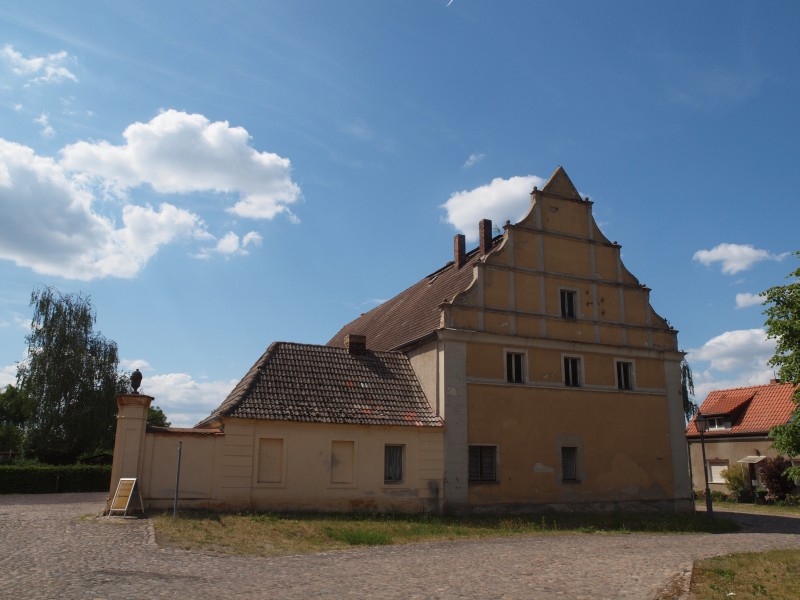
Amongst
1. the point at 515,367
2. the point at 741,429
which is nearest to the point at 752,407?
the point at 741,429

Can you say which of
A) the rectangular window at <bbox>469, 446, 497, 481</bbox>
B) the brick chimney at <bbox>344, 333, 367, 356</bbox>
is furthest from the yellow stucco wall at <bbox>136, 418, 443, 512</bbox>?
the brick chimney at <bbox>344, 333, 367, 356</bbox>

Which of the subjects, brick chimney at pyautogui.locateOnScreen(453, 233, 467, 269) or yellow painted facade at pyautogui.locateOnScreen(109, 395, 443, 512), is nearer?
yellow painted facade at pyautogui.locateOnScreen(109, 395, 443, 512)

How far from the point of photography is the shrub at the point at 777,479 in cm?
3172

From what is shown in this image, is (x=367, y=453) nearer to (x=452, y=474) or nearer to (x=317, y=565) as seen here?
(x=452, y=474)

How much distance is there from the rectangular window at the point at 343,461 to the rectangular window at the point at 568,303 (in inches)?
374

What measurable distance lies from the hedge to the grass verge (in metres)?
15.5

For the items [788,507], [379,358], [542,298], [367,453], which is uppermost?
[542,298]

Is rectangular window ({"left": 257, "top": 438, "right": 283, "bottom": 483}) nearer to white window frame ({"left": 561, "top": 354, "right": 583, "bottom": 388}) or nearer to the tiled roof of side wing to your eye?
the tiled roof of side wing

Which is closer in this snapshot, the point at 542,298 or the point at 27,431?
the point at 542,298

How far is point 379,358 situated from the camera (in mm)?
23828

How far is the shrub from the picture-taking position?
3172 cm

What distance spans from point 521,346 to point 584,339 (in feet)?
9.52

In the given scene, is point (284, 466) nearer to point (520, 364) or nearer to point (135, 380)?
point (135, 380)

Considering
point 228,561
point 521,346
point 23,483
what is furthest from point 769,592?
Result: point 23,483
